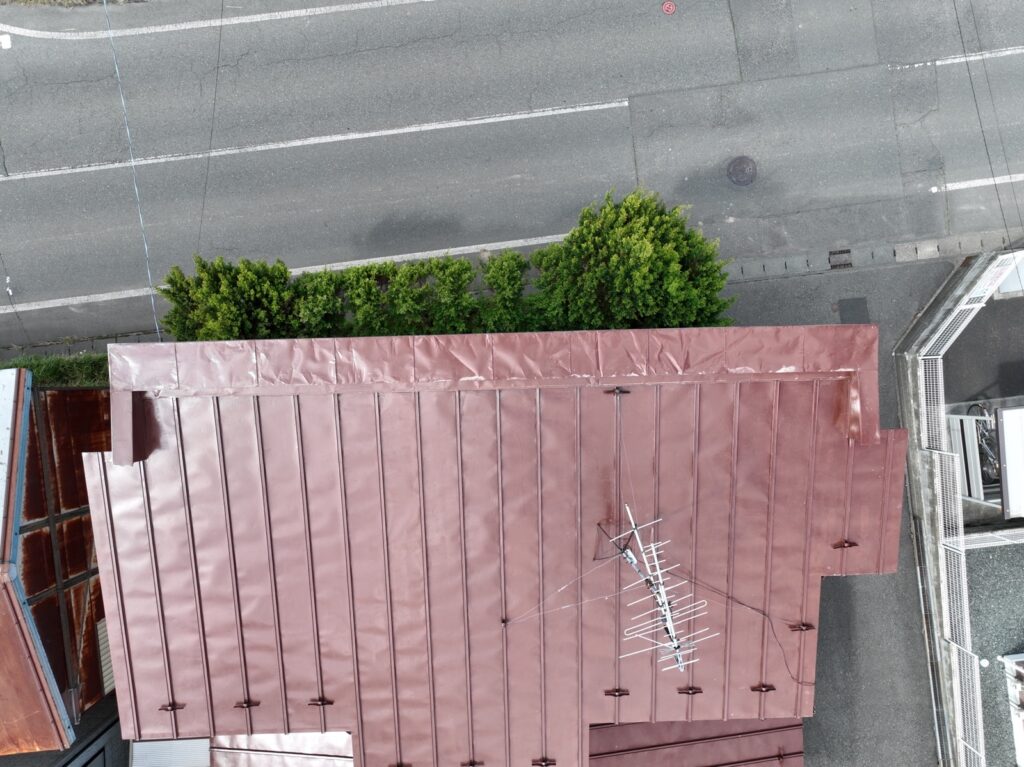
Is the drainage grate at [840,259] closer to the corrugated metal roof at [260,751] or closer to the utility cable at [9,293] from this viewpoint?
the corrugated metal roof at [260,751]

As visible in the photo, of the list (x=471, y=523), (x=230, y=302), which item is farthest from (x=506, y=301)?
(x=230, y=302)

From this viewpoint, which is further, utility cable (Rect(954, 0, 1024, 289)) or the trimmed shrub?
utility cable (Rect(954, 0, 1024, 289))

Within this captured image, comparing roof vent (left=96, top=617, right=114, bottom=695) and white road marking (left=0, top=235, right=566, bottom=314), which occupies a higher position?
white road marking (left=0, top=235, right=566, bottom=314)

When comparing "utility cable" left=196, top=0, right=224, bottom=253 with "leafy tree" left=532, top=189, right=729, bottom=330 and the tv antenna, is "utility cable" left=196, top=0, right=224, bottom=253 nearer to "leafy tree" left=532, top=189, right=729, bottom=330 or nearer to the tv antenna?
"leafy tree" left=532, top=189, right=729, bottom=330

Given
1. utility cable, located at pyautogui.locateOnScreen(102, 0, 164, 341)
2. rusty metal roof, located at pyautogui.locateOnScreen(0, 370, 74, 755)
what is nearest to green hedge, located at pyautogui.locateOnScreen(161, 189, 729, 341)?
rusty metal roof, located at pyautogui.locateOnScreen(0, 370, 74, 755)

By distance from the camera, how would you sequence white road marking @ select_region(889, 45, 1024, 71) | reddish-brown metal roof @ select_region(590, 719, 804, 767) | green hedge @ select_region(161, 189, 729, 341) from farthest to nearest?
1. white road marking @ select_region(889, 45, 1024, 71)
2. green hedge @ select_region(161, 189, 729, 341)
3. reddish-brown metal roof @ select_region(590, 719, 804, 767)

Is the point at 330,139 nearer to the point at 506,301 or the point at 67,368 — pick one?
the point at 506,301

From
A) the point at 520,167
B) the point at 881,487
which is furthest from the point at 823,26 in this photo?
the point at 881,487
